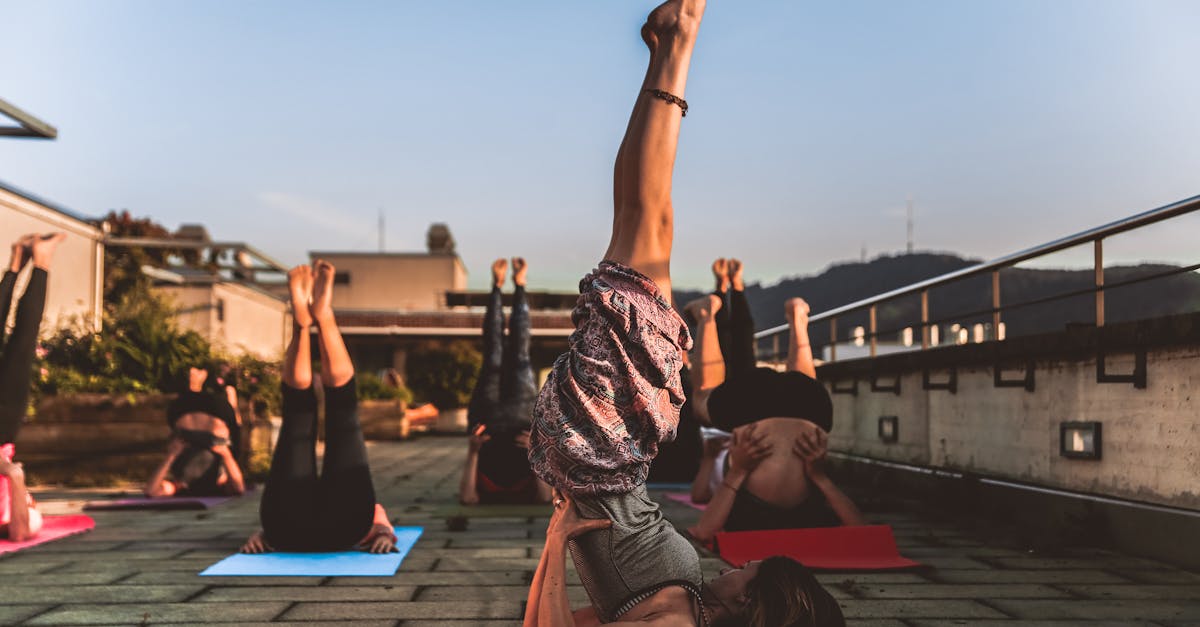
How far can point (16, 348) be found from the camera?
18.0 ft

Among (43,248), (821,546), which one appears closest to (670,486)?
(821,546)

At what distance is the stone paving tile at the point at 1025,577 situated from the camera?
420 centimetres

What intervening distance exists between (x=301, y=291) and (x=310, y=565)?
57.3 inches

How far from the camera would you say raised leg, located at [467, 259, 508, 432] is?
7.46 m

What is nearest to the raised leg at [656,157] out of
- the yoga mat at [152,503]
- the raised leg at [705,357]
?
the raised leg at [705,357]

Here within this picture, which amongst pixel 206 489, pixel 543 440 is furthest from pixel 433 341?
pixel 543 440

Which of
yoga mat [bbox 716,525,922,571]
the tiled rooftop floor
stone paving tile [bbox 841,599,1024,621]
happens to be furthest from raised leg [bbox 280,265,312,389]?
stone paving tile [bbox 841,599,1024,621]

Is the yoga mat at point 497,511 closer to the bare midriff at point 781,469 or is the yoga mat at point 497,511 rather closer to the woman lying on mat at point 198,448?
the woman lying on mat at point 198,448

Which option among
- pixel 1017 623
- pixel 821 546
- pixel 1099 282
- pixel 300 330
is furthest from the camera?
pixel 1099 282

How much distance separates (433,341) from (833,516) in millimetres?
21863

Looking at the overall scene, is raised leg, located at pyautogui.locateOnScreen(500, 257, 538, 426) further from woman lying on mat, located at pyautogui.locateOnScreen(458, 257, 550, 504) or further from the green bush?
the green bush

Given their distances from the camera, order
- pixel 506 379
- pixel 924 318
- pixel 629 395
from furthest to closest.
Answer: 1. pixel 924 318
2. pixel 506 379
3. pixel 629 395

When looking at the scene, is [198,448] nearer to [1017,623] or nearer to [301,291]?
[301,291]

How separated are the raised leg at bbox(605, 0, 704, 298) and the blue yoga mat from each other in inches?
110
